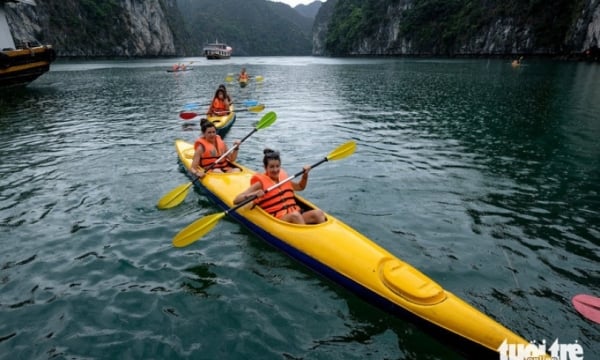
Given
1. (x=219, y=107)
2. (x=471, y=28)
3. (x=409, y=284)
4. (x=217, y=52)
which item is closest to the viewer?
(x=409, y=284)

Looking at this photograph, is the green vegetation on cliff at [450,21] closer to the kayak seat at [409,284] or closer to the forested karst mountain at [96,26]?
Result: the forested karst mountain at [96,26]

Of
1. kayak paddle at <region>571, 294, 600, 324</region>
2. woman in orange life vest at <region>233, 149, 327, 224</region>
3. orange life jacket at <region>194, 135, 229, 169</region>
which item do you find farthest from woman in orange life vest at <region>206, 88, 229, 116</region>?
kayak paddle at <region>571, 294, 600, 324</region>

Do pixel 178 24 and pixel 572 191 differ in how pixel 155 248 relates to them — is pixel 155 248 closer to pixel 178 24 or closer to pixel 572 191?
pixel 572 191

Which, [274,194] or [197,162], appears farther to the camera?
[197,162]

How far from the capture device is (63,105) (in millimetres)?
22359

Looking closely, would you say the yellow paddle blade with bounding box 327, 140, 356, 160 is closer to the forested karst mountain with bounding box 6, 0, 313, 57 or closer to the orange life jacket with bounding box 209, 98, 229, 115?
the orange life jacket with bounding box 209, 98, 229, 115

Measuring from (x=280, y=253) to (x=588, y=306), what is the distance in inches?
162

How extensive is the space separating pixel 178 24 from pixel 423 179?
18430cm

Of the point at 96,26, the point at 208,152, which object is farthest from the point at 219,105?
the point at 96,26

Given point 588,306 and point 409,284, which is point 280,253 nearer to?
point 409,284

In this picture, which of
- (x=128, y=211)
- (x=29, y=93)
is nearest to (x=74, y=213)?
(x=128, y=211)

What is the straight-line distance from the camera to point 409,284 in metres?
4.46

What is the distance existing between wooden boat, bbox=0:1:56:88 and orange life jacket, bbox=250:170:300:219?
94.8 feet

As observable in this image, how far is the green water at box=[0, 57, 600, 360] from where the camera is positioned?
176 inches
